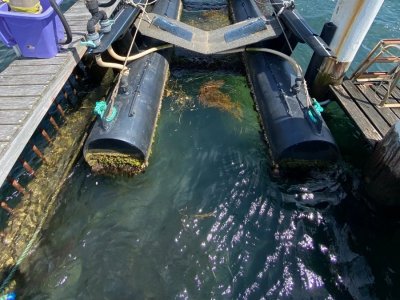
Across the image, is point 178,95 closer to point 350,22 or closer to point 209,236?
point 209,236

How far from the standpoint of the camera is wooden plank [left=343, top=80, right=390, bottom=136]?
6.03 metres

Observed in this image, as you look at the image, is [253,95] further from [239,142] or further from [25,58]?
[25,58]

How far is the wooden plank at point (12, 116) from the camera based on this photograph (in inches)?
196

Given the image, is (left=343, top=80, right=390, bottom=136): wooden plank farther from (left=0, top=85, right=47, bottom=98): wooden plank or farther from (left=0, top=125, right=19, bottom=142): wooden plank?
(left=0, top=125, right=19, bottom=142): wooden plank

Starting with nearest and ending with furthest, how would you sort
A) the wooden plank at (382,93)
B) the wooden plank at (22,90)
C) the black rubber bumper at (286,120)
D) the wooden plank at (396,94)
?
the wooden plank at (22,90) → the black rubber bumper at (286,120) → the wooden plank at (382,93) → the wooden plank at (396,94)

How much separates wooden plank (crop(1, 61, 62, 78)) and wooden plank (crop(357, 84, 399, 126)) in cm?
629

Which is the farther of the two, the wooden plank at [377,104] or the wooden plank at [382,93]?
the wooden plank at [382,93]

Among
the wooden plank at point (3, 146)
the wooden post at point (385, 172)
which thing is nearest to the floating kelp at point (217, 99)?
the wooden post at point (385, 172)

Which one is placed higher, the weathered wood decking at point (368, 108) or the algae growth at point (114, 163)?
the weathered wood decking at point (368, 108)

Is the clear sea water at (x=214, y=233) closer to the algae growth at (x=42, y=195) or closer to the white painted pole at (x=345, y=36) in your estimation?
the algae growth at (x=42, y=195)

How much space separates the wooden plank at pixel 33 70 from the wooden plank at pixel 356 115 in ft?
18.7

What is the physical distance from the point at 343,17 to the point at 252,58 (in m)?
2.27

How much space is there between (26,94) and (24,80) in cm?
46

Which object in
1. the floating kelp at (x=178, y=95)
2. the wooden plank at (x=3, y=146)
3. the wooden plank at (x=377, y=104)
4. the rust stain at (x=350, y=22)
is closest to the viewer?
the wooden plank at (x=3, y=146)
